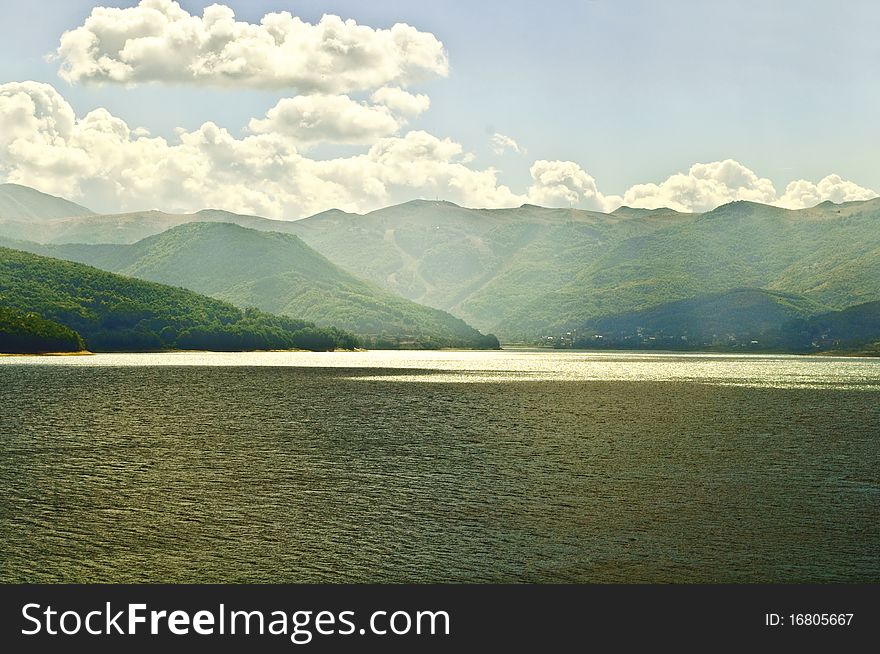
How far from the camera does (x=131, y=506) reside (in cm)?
5419

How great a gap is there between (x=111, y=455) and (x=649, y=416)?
76.3 meters

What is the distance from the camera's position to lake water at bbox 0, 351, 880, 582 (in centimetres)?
4162

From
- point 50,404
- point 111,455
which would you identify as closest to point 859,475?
point 111,455

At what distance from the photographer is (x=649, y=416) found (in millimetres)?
126562

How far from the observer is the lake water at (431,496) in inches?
1639

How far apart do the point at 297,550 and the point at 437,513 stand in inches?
465

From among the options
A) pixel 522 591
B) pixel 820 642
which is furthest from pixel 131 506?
pixel 820 642

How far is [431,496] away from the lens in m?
59.3

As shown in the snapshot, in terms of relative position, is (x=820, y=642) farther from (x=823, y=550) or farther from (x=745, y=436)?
(x=745, y=436)

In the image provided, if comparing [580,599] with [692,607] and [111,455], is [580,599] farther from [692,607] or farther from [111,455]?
[111,455]

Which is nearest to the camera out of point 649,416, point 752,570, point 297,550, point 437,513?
point 752,570

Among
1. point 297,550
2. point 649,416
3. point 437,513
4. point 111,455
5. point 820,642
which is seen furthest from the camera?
point 649,416

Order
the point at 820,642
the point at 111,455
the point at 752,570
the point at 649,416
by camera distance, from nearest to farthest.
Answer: the point at 820,642 < the point at 752,570 < the point at 111,455 < the point at 649,416

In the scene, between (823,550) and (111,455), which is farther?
(111,455)
